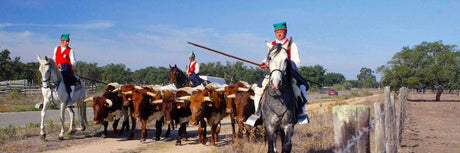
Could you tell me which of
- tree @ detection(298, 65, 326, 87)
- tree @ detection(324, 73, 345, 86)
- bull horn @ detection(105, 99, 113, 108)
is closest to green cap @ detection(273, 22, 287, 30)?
bull horn @ detection(105, 99, 113, 108)

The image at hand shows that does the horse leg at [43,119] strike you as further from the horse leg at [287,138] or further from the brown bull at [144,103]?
the horse leg at [287,138]

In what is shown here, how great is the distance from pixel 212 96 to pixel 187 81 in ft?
13.9

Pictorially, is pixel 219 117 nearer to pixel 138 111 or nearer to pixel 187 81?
pixel 138 111

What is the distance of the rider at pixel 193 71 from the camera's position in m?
15.1

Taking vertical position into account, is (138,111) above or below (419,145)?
above

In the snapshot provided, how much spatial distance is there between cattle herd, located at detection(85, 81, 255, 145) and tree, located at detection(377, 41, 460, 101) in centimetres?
3104

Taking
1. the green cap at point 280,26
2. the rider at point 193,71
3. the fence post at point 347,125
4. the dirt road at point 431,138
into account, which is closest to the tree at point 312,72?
the dirt road at point 431,138

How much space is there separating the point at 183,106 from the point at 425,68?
111 ft

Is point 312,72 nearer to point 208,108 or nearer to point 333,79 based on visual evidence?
point 333,79

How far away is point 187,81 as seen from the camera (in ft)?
49.0

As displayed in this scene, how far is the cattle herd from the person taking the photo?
1017cm

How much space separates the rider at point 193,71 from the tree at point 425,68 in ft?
91.6

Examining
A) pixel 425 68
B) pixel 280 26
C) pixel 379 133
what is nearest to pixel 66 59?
pixel 280 26

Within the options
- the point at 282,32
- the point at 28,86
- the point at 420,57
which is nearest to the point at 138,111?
the point at 282,32
